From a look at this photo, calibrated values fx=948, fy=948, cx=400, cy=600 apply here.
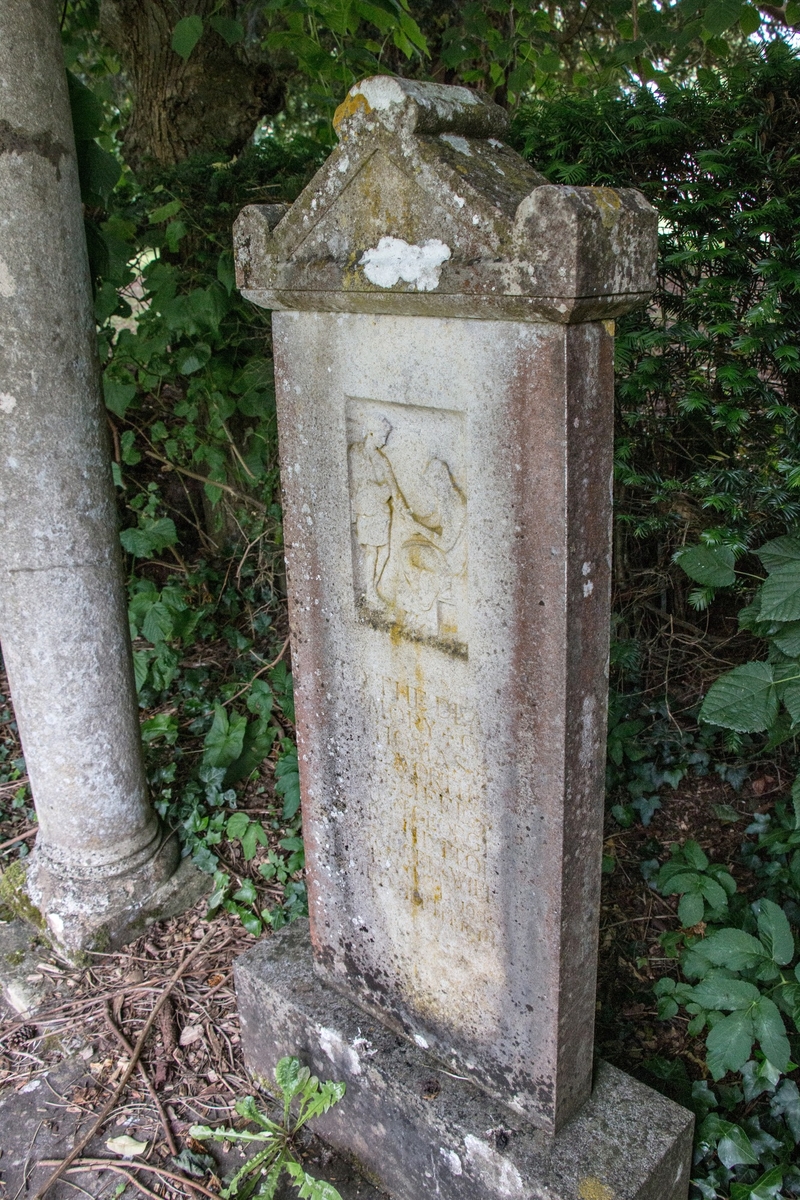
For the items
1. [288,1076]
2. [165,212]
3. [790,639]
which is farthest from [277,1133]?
[165,212]

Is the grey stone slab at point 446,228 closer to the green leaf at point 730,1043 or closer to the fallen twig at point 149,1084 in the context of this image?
the green leaf at point 730,1043

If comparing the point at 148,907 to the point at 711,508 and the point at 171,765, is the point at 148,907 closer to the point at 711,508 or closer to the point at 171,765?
the point at 171,765

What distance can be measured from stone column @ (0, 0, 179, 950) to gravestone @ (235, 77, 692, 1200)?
36.1 inches

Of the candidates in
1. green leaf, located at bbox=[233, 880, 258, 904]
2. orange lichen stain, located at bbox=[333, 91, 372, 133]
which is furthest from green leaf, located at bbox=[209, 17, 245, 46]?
green leaf, located at bbox=[233, 880, 258, 904]

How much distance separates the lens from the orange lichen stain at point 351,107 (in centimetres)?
171

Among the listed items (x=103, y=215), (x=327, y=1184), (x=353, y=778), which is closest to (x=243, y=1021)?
(x=327, y=1184)

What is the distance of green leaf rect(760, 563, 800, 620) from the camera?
8.37 feet

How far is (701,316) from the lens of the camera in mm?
2875

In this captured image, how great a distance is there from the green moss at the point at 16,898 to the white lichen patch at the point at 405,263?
2.51m

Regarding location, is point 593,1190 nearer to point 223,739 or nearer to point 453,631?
point 453,631

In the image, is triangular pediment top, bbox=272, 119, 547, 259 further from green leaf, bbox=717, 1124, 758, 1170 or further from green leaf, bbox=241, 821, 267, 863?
green leaf, bbox=241, 821, 267, 863

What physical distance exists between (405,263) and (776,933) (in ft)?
6.24

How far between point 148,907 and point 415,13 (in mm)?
4162

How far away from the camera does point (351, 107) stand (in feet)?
5.74
